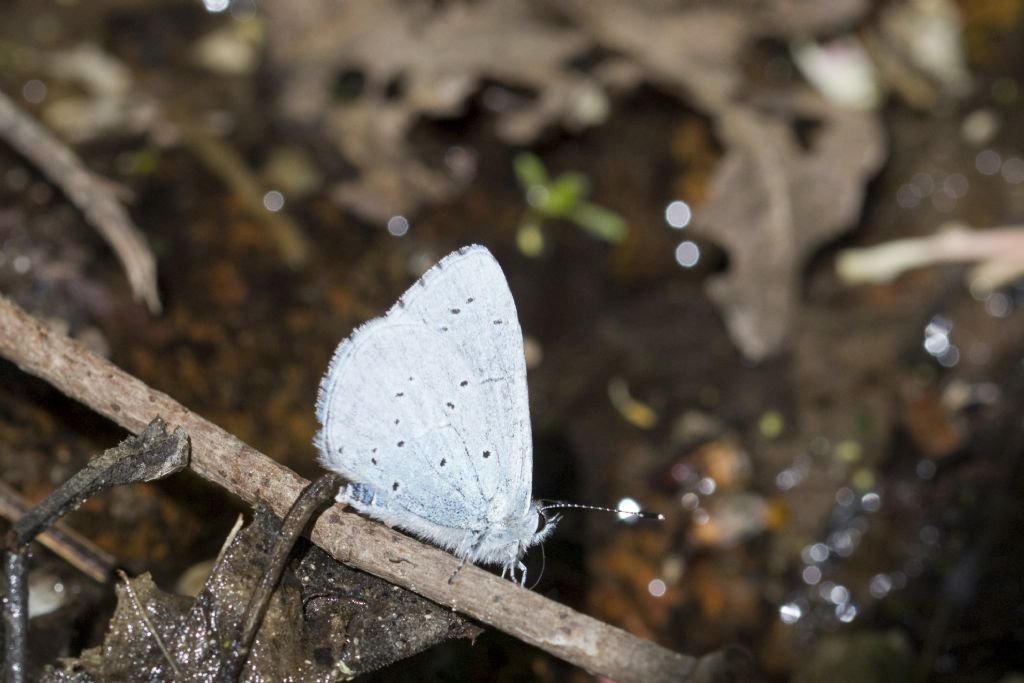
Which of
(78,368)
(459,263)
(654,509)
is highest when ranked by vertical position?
(459,263)

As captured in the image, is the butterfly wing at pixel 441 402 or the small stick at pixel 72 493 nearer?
the small stick at pixel 72 493

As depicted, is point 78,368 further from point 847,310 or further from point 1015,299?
point 1015,299

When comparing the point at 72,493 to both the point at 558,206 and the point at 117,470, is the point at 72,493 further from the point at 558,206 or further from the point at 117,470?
the point at 558,206

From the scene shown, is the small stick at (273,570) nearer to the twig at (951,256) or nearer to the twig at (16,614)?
the twig at (16,614)

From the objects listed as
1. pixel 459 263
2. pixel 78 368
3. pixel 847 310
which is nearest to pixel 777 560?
pixel 847 310

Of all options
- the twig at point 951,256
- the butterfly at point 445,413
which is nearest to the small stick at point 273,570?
the butterfly at point 445,413

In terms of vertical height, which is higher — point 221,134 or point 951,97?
point 951,97
